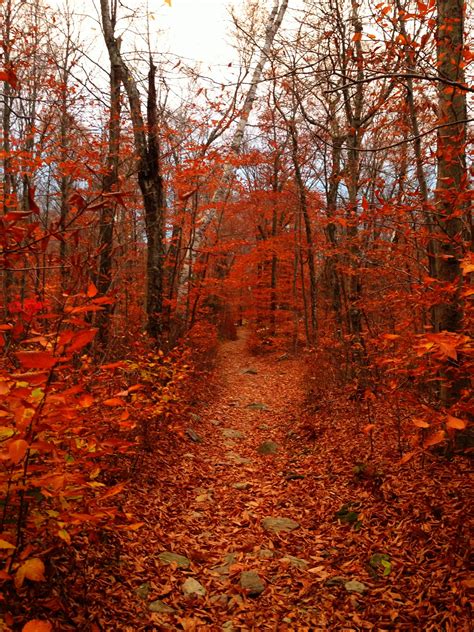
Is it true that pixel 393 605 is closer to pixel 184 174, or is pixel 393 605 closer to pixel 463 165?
pixel 463 165

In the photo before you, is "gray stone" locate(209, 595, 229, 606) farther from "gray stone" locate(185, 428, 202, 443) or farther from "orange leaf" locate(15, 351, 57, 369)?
"gray stone" locate(185, 428, 202, 443)

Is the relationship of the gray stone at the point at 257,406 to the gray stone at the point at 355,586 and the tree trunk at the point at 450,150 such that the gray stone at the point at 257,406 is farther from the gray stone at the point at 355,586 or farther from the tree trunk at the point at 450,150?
the gray stone at the point at 355,586

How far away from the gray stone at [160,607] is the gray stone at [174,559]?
0.48 metres

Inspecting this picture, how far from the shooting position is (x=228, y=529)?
417cm

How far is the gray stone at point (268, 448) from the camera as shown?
6.37 metres

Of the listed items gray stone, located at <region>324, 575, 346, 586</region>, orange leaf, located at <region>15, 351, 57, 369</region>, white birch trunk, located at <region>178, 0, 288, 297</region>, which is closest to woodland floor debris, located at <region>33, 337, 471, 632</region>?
gray stone, located at <region>324, 575, 346, 586</region>

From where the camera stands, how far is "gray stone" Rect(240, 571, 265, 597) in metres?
3.20

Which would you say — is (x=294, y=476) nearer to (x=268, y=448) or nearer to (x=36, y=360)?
(x=268, y=448)

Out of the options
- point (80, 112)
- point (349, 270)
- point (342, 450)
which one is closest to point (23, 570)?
point (342, 450)

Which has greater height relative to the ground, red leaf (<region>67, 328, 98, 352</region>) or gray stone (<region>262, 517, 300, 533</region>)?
red leaf (<region>67, 328, 98, 352</region>)

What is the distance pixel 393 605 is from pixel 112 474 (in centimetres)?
282

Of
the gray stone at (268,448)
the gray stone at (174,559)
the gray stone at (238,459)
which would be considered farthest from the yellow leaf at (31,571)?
the gray stone at (268,448)

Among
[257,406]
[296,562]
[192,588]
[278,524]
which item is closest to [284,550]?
[296,562]

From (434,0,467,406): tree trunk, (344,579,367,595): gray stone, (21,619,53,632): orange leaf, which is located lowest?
(344,579,367,595): gray stone
